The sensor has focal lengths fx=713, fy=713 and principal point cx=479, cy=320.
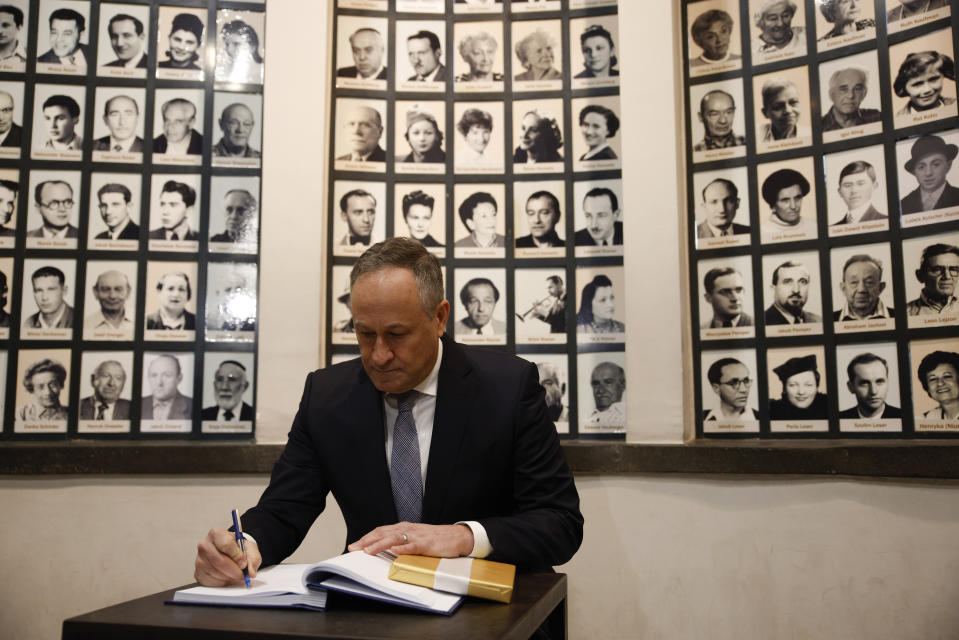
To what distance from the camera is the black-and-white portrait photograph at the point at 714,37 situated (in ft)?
9.93

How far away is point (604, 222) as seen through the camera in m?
3.12

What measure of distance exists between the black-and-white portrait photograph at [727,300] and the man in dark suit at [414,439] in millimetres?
1305

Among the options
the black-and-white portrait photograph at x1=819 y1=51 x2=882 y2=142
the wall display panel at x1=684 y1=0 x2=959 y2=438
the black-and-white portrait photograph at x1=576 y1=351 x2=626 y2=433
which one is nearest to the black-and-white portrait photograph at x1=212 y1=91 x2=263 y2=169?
the black-and-white portrait photograph at x1=576 y1=351 x2=626 y2=433

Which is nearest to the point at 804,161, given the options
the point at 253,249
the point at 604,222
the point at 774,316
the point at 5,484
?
the point at 774,316

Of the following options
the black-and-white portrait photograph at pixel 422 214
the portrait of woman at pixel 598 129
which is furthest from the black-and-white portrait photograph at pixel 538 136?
the black-and-white portrait photograph at pixel 422 214

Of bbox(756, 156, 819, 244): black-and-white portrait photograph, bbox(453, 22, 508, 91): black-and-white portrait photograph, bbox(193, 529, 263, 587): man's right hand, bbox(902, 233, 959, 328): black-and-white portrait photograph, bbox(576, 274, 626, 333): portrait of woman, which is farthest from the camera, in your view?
bbox(453, 22, 508, 91): black-and-white portrait photograph

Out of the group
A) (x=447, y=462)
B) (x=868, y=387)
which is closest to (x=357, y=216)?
(x=447, y=462)

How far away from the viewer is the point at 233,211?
3.11 meters

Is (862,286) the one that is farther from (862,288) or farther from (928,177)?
(928,177)

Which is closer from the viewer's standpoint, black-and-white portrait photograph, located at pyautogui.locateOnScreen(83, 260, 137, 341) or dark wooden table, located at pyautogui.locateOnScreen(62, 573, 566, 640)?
dark wooden table, located at pyautogui.locateOnScreen(62, 573, 566, 640)

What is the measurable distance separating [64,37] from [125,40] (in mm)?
263

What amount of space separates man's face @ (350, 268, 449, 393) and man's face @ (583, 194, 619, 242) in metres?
1.54

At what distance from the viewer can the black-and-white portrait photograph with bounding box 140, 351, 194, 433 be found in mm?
3002

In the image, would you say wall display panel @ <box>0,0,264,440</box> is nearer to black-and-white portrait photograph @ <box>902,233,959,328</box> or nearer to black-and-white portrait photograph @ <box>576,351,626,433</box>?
black-and-white portrait photograph @ <box>576,351,626,433</box>
